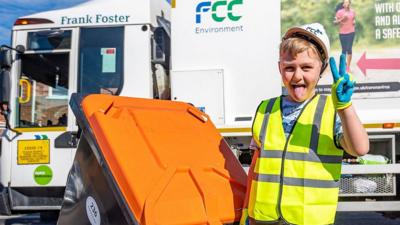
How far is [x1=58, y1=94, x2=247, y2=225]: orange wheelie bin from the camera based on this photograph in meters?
2.07

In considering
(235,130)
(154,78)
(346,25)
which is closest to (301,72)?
(235,130)

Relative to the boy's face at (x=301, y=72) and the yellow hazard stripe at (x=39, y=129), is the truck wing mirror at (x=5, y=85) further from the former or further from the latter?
the boy's face at (x=301, y=72)

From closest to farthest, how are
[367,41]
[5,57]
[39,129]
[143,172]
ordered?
[143,172], [367,41], [5,57], [39,129]

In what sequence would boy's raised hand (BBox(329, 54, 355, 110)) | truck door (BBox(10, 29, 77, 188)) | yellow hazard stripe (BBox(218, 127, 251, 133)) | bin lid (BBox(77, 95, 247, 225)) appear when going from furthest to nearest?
truck door (BBox(10, 29, 77, 188)) → yellow hazard stripe (BBox(218, 127, 251, 133)) → bin lid (BBox(77, 95, 247, 225)) → boy's raised hand (BBox(329, 54, 355, 110))

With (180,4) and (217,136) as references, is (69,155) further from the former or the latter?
(217,136)

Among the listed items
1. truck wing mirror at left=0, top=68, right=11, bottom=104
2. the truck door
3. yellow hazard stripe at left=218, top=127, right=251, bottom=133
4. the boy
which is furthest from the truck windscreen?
the boy

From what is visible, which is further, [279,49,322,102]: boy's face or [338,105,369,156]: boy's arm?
[279,49,322,102]: boy's face

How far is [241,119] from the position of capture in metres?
3.91

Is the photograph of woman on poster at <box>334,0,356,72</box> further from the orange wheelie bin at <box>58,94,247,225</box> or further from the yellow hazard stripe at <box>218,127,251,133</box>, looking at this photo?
A: the orange wheelie bin at <box>58,94,247,225</box>

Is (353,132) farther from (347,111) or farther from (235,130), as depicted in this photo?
(235,130)

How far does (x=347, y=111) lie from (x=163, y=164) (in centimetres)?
99

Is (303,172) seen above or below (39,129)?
below

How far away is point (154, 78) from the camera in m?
Answer: 4.34

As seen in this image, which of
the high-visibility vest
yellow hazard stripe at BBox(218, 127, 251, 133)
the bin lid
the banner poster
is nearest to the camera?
the high-visibility vest
